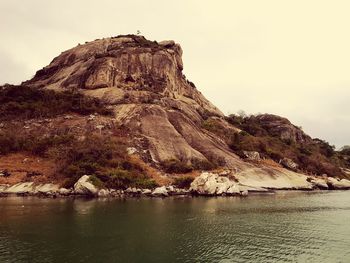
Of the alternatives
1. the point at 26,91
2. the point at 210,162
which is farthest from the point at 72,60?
the point at 210,162

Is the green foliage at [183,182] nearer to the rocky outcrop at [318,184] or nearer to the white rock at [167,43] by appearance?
the rocky outcrop at [318,184]

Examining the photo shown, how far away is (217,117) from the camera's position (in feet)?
475

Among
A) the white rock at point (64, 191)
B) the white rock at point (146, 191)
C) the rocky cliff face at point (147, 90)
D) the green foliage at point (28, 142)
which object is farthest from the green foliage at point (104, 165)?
the rocky cliff face at point (147, 90)

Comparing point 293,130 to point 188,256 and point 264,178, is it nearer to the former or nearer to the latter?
point 264,178

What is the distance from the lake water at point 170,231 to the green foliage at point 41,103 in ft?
157

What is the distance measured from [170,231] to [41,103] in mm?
84935

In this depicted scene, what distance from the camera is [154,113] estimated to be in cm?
11575

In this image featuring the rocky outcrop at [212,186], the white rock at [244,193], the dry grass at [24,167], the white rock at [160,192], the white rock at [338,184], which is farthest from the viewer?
the white rock at [338,184]

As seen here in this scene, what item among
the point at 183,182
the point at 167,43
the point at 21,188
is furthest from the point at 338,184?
the point at 21,188

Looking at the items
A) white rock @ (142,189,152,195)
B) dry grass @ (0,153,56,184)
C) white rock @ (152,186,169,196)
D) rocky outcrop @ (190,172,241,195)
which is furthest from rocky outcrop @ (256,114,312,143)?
dry grass @ (0,153,56,184)

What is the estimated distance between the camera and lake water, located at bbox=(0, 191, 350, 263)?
3409 centimetres

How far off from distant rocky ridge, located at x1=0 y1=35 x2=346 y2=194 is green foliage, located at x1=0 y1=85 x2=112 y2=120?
3.56m

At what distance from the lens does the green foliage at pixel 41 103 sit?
109688 mm

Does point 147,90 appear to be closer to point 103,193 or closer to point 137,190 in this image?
point 137,190
